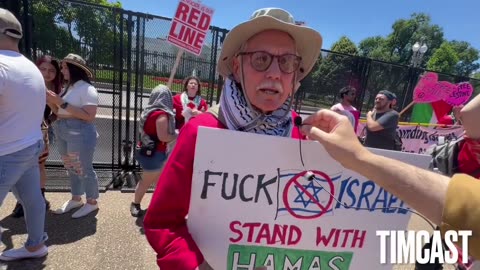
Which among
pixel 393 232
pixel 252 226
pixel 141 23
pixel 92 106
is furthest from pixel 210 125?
pixel 141 23

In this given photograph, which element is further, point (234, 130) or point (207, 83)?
point (207, 83)

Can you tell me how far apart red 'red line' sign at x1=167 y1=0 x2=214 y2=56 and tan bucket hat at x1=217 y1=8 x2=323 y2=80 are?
2481 mm

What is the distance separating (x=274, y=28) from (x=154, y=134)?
251 cm

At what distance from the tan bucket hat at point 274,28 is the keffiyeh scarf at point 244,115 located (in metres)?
0.14

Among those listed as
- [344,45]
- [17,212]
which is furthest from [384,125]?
[344,45]

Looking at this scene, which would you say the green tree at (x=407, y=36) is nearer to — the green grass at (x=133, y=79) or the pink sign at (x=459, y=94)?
the pink sign at (x=459, y=94)

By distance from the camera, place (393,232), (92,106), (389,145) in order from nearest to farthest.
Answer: (393,232)
(92,106)
(389,145)

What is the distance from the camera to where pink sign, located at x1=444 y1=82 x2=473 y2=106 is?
6438mm

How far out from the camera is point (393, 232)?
4.39 feet

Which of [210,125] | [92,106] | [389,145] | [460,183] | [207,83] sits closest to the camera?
[460,183]

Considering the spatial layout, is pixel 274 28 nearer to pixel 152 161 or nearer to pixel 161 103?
pixel 161 103

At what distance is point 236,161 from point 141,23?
4.06 meters

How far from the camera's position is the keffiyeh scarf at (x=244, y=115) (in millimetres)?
1203

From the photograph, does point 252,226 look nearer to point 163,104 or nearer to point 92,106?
point 163,104
